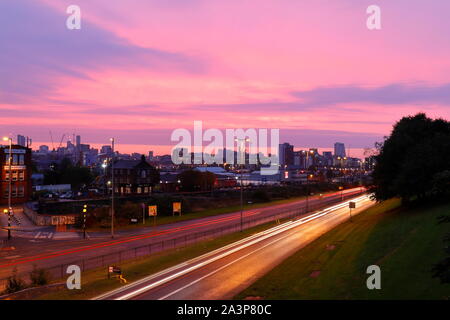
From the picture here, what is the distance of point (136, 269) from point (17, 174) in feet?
189

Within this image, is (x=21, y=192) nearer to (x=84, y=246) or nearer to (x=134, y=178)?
(x=134, y=178)

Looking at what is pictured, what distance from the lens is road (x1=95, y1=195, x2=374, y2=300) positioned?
68.7ft

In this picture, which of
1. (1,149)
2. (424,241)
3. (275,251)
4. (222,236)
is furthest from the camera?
(1,149)

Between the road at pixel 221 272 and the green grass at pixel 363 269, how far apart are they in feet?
4.06

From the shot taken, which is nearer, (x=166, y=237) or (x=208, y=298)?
(x=208, y=298)

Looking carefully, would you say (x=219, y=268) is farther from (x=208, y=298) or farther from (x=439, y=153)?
(x=439, y=153)

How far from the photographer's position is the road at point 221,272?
20927mm

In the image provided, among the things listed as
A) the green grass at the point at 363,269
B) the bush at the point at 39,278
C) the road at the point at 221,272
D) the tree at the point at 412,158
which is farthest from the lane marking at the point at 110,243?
the tree at the point at 412,158

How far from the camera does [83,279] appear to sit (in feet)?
86.8

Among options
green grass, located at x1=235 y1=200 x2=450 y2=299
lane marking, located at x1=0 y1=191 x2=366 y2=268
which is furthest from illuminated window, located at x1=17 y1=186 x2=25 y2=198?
green grass, located at x1=235 y1=200 x2=450 y2=299

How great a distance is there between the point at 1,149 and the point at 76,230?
35705mm

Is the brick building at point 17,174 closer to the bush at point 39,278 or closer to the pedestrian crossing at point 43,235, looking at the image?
the pedestrian crossing at point 43,235

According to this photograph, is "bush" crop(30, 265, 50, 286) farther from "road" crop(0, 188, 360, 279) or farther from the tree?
the tree

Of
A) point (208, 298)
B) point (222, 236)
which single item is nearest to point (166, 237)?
point (222, 236)
